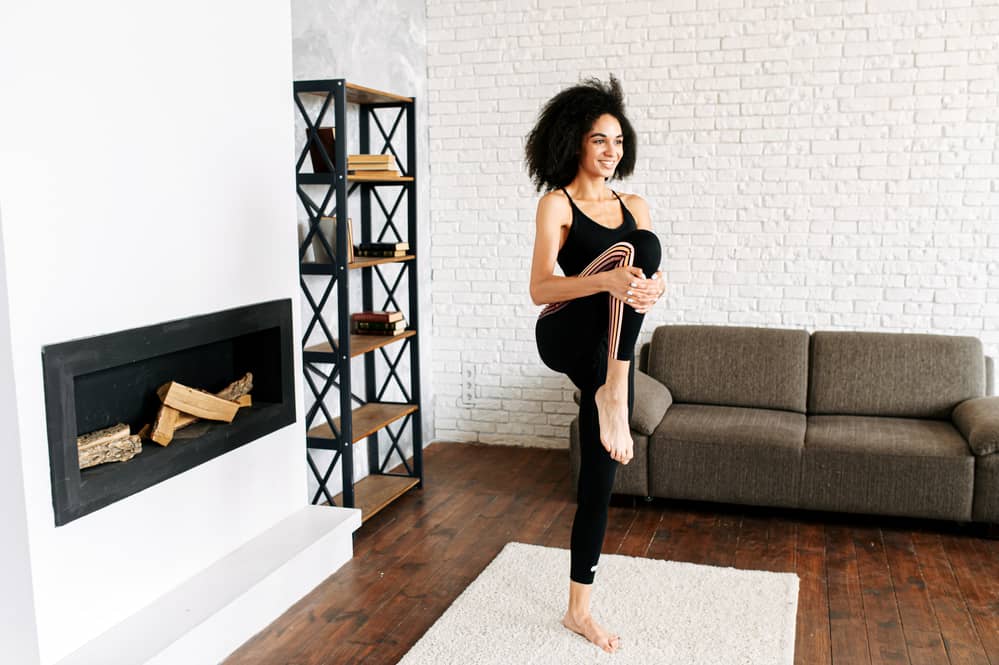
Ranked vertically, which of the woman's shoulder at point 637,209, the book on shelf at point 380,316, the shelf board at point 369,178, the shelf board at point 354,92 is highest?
the shelf board at point 354,92

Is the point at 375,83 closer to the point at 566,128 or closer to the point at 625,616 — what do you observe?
the point at 566,128

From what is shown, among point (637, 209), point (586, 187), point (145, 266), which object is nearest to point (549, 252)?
point (586, 187)

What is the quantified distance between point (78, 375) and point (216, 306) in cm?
64

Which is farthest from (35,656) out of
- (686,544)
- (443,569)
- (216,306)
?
(686,544)

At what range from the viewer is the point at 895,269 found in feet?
15.5

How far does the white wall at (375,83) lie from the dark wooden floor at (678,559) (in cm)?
56

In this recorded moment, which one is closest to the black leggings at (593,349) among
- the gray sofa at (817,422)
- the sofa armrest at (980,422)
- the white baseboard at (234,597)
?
the white baseboard at (234,597)

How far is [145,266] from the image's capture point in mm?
2693

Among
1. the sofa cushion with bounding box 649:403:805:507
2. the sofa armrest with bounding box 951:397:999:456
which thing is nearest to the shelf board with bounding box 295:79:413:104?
Answer: the sofa cushion with bounding box 649:403:805:507

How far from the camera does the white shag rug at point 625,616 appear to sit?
9.21 feet

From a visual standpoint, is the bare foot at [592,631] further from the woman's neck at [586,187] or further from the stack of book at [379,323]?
the stack of book at [379,323]

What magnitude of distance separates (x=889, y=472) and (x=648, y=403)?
3.46 ft

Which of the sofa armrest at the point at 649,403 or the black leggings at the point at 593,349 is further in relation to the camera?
the sofa armrest at the point at 649,403

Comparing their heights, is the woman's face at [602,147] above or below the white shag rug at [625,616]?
above
